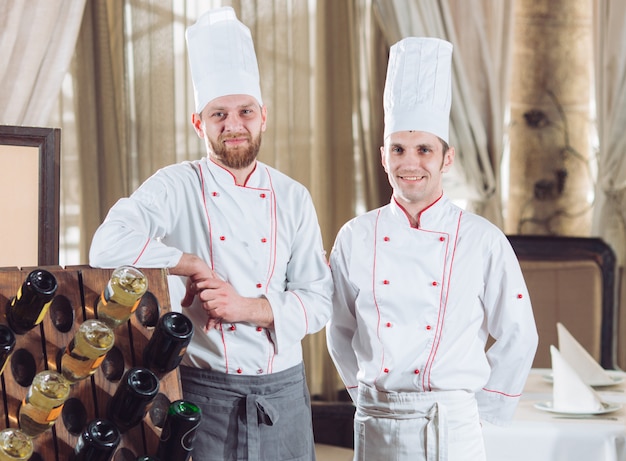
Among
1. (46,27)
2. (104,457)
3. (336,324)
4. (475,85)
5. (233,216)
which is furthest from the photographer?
(475,85)

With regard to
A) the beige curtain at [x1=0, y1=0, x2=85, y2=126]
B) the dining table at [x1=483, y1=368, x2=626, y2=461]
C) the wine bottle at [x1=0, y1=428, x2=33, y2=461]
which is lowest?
the dining table at [x1=483, y1=368, x2=626, y2=461]

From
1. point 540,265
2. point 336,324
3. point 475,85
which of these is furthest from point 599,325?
point 336,324

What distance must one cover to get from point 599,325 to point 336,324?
64.5 inches

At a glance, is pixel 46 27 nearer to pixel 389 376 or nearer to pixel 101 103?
pixel 101 103

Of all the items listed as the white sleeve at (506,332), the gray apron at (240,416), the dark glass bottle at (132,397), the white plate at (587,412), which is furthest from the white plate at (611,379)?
the dark glass bottle at (132,397)

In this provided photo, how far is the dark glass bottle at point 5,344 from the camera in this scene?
1.28 meters

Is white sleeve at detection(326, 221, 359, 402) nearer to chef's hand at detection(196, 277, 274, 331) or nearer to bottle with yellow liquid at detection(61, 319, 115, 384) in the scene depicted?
chef's hand at detection(196, 277, 274, 331)

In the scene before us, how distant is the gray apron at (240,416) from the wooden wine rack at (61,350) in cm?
29

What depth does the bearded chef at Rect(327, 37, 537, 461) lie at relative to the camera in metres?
1.86

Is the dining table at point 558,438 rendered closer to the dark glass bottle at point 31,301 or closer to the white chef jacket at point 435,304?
the white chef jacket at point 435,304

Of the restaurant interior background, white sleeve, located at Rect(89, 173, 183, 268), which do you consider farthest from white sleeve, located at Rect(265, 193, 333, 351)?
the restaurant interior background

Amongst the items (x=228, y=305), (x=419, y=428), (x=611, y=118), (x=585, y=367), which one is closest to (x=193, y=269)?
(x=228, y=305)

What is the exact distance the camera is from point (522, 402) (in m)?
2.38

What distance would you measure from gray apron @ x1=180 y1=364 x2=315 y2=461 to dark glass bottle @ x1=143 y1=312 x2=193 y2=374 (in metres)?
0.33
